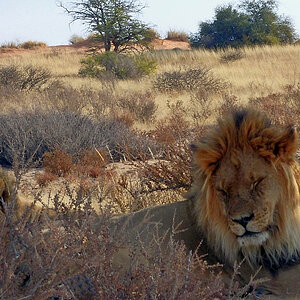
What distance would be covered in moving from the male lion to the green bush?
1943 cm

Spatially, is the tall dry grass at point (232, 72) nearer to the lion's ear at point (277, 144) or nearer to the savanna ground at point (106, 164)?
the savanna ground at point (106, 164)

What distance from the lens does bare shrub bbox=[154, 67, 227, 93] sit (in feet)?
62.7

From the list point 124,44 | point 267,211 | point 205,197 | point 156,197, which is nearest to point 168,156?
point 156,197

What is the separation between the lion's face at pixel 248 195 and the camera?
11.2 feet

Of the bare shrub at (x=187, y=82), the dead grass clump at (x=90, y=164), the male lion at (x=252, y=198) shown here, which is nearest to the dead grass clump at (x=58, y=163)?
the dead grass clump at (x=90, y=164)

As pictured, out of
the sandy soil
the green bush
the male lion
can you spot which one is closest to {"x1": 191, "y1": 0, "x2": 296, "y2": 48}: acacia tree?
the sandy soil

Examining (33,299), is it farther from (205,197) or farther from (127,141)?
(127,141)

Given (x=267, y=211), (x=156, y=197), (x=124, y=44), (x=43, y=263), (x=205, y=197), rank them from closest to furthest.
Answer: (x=43, y=263) < (x=267, y=211) < (x=205, y=197) < (x=156, y=197) < (x=124, y=44)

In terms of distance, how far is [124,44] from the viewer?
1261 inches

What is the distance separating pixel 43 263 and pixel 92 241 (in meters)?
0.25

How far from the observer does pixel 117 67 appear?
978 inches

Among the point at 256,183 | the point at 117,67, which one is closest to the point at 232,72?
the point at 117,67

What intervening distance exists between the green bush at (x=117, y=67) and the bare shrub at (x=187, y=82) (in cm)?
353

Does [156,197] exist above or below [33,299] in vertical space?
below
